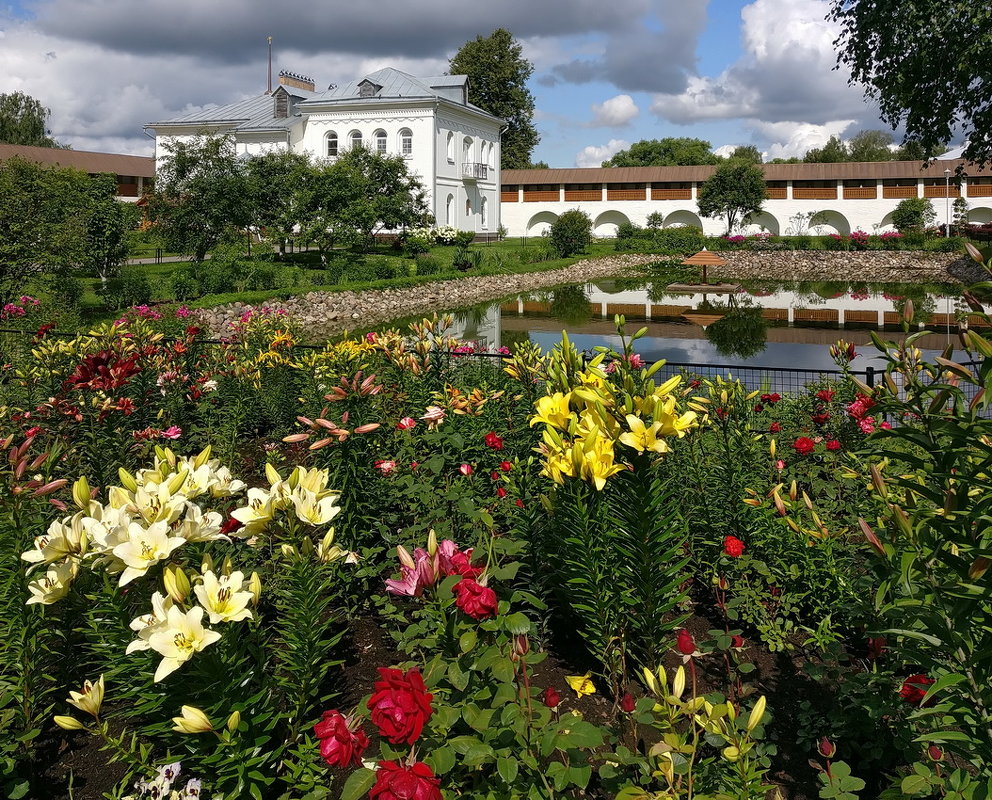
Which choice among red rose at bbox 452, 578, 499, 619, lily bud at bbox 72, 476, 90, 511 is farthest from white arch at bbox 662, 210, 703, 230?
red rose at bbox 452, 578, 499, 619

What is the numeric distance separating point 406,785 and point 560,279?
27.1 m

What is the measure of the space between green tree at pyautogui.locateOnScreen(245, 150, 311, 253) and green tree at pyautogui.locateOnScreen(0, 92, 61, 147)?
33.7m

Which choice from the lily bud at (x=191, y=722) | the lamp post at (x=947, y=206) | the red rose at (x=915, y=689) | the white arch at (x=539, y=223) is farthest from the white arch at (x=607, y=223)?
the lily bud at (x=191, y=722)

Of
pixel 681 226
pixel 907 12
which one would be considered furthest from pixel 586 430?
pixel 681 226

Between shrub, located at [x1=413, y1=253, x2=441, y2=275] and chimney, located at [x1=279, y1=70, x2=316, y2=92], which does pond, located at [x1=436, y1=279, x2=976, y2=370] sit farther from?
chimney, located at [x1=279, y1=70, x2=316, y2=92]

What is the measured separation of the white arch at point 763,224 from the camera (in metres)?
43.7

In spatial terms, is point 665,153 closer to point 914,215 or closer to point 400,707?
point 914,215

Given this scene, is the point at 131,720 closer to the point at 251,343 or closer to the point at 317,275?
the point at 251,343

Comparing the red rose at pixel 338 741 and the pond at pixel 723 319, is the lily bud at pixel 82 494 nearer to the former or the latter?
the red rose at pixel 338 741

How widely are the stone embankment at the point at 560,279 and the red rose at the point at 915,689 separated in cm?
1001

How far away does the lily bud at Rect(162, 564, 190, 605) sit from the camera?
1.69m

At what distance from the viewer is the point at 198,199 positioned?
2009cm

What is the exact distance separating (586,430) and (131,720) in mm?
1782

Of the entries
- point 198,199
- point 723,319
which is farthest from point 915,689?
point 198,199
